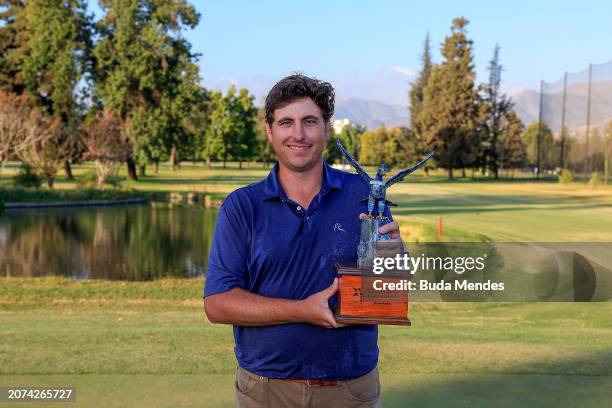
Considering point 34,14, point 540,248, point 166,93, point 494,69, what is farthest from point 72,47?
point 494,69

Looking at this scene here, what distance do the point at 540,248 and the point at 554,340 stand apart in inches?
447

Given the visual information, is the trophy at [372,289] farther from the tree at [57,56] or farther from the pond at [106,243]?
the tree at [57,56]

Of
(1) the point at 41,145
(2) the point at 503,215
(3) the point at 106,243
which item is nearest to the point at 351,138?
(1) the point at 41,145

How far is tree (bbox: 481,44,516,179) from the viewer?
8612 cm

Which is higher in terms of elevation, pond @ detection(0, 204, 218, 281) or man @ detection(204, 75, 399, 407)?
man @ detection(204, 75, 399, 407)

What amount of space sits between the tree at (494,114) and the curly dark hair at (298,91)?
278 feet

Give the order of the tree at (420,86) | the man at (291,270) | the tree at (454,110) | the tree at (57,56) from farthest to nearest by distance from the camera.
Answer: the tree at (420,86), the tree at (454,110), the tree at (57,56), the man at (291,270)

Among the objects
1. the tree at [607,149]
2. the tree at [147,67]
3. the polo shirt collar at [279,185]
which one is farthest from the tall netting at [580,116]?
the polo shirt collar at [279,185]

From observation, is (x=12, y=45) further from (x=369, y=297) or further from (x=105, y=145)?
(x=369, y=297)

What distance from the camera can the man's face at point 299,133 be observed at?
2881mm

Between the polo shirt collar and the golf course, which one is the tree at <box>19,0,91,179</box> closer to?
the golf course

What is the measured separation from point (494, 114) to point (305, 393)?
91.8m

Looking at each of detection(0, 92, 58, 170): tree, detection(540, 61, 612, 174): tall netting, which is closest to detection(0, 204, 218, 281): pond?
detection(0, 92, 58, 170): tree

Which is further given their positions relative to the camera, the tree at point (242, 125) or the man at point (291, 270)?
the tree at point (242, 125)
